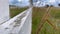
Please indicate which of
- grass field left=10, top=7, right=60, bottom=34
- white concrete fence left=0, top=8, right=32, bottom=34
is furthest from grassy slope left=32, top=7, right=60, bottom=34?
white concrete fence left=0, top=8, right=32, bottom=34

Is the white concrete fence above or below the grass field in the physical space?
above

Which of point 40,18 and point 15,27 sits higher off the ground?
point 15,27

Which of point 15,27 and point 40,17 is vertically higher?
point 15,27

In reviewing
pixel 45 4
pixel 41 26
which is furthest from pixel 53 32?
pixel 45 4

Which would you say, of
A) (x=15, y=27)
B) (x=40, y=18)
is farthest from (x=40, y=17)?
(x=15, y=27)

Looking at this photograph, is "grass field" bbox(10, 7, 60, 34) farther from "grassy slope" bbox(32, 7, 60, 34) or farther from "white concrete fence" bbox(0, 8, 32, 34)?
"white concrete fence" bbox(0, 8, 32, 34)

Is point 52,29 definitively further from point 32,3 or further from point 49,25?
point 32,3

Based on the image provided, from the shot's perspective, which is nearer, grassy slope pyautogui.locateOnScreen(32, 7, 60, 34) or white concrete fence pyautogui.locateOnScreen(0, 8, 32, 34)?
white concrete fence pyautogui.locateOnScreen(0, 8, 32, 34)

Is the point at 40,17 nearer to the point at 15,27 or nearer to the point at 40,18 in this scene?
the point at 40,18

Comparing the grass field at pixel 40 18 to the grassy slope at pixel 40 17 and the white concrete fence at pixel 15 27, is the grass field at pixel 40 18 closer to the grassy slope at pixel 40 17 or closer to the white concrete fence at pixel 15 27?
the grassy slope at pixel 40 17

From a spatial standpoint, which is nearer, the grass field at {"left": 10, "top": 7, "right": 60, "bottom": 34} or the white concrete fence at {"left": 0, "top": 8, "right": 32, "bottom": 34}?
the white concrete fence at {"left": 0, "top": 8, "right": 32, "bottom": 34}

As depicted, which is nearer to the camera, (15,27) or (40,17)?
(15,27)

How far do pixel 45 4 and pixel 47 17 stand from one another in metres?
0.37

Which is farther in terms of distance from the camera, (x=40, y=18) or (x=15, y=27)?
(x=40, y=18)
